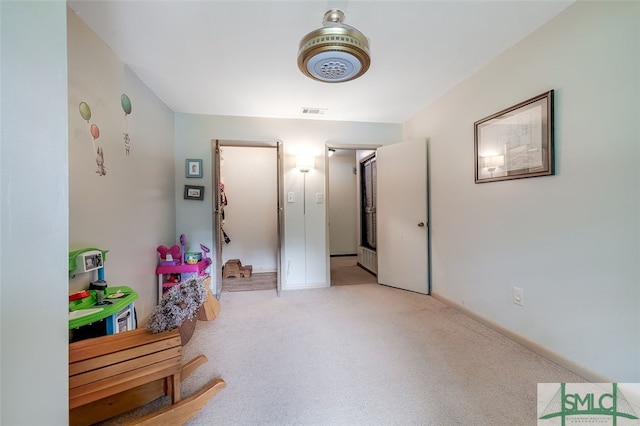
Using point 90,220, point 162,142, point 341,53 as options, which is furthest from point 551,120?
point 162,142

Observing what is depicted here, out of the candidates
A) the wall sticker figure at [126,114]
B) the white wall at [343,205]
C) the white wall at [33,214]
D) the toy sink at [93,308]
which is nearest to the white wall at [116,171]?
the wall sticker figure at [126,114]

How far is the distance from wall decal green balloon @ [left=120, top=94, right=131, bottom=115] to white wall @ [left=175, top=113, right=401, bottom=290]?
1.03 metres

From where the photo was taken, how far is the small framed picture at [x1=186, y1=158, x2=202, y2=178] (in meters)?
3.15

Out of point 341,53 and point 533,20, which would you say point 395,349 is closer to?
point 341,53

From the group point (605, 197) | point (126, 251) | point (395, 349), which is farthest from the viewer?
point (126, 251)

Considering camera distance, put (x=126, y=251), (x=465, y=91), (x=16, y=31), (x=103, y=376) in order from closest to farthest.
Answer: (x=16, y=31) < (x=103, y=376) < (x=126, y=251) < (x=465, y=91)

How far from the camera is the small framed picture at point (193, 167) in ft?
10.3

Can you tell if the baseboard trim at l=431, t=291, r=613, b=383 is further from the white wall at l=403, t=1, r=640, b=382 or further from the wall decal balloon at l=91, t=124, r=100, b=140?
the wall decal balloon at l=91, t=124, r=100, b=140

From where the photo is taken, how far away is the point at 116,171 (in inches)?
76.6

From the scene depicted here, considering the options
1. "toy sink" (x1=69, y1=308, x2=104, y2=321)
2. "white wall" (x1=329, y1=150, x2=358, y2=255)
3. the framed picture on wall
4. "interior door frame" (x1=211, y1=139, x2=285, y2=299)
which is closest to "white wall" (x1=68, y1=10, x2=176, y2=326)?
"toy sink" (x1=69, y1=308, x2=104, y2=321)

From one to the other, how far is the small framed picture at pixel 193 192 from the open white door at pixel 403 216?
234 cm

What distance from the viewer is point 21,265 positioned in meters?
0.62

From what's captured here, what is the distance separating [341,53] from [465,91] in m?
1.65

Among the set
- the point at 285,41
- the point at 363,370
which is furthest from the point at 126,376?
the point at 285,41
